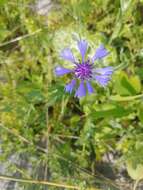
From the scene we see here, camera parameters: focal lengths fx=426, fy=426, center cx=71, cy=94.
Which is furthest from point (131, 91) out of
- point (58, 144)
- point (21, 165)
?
point (21, 165)

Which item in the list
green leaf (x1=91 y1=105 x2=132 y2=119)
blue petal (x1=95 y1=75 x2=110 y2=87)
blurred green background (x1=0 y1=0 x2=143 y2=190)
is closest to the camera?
blue petal (x1=95 y1=75 x2=110 y2=87)

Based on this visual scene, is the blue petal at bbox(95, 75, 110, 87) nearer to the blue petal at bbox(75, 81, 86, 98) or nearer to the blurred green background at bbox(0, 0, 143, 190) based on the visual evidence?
the blue petal at bbox(75, 81, 86, 98)

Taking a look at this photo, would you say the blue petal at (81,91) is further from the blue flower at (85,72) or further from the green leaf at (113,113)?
the green leaf at (113,113)

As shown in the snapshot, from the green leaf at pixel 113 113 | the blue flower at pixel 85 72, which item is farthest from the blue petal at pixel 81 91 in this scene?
the green leaf at pixel 113 113

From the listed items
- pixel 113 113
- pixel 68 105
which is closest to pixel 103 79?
pixel 113 113

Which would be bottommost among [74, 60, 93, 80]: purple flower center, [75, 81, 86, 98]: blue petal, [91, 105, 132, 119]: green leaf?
[75, 81, 86, 98]: blue petal

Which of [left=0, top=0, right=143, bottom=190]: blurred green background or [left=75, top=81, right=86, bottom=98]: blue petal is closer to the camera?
[left=75, top=81, right=86, bottom=98]: blue petal

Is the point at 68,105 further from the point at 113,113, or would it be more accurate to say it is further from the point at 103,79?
the point at 103,79

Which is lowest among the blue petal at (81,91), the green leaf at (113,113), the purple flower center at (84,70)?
the blue petal at (81,91)

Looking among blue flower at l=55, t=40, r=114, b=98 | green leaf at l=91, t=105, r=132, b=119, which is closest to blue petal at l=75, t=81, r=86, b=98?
blue flower at l=55, t=40, r=114, b=98
